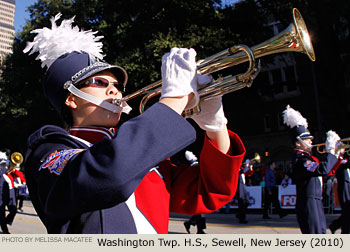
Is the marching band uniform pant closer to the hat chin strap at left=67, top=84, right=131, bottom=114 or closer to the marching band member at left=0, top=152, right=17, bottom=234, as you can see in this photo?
the hat chin strap at left=67, top=84, right=131, bottom=114

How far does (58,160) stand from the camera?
1.70 meters

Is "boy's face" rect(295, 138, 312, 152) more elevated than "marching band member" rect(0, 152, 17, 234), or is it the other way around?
"boy's face" rect(295, 138, 312, 152)

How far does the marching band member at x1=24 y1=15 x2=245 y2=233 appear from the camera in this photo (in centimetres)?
153

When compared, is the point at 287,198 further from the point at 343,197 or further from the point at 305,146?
the point at 305,146

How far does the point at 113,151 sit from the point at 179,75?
50 cm

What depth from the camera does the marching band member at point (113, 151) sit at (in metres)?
1.53

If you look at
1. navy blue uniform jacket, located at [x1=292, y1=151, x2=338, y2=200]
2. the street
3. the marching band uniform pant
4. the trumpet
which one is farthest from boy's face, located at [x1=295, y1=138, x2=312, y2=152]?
the trumpet

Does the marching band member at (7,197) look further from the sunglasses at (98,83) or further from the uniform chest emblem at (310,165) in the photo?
the sunglasses at (98,83)

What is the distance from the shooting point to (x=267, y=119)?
29.3 m

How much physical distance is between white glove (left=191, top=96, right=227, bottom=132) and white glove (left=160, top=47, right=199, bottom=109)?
0.33 m

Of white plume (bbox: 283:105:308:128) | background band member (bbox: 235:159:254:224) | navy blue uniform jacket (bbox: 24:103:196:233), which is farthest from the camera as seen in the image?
background band member (bbox: 235:159:254:224)

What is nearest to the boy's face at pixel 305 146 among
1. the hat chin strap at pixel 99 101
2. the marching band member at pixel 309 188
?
the marching band member at pixel 309 188

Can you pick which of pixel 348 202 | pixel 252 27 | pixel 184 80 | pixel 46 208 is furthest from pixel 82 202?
pixel 252 27

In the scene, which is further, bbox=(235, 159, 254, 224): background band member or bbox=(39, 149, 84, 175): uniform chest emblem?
bbox=(235, 159, 254, 224): background band member
